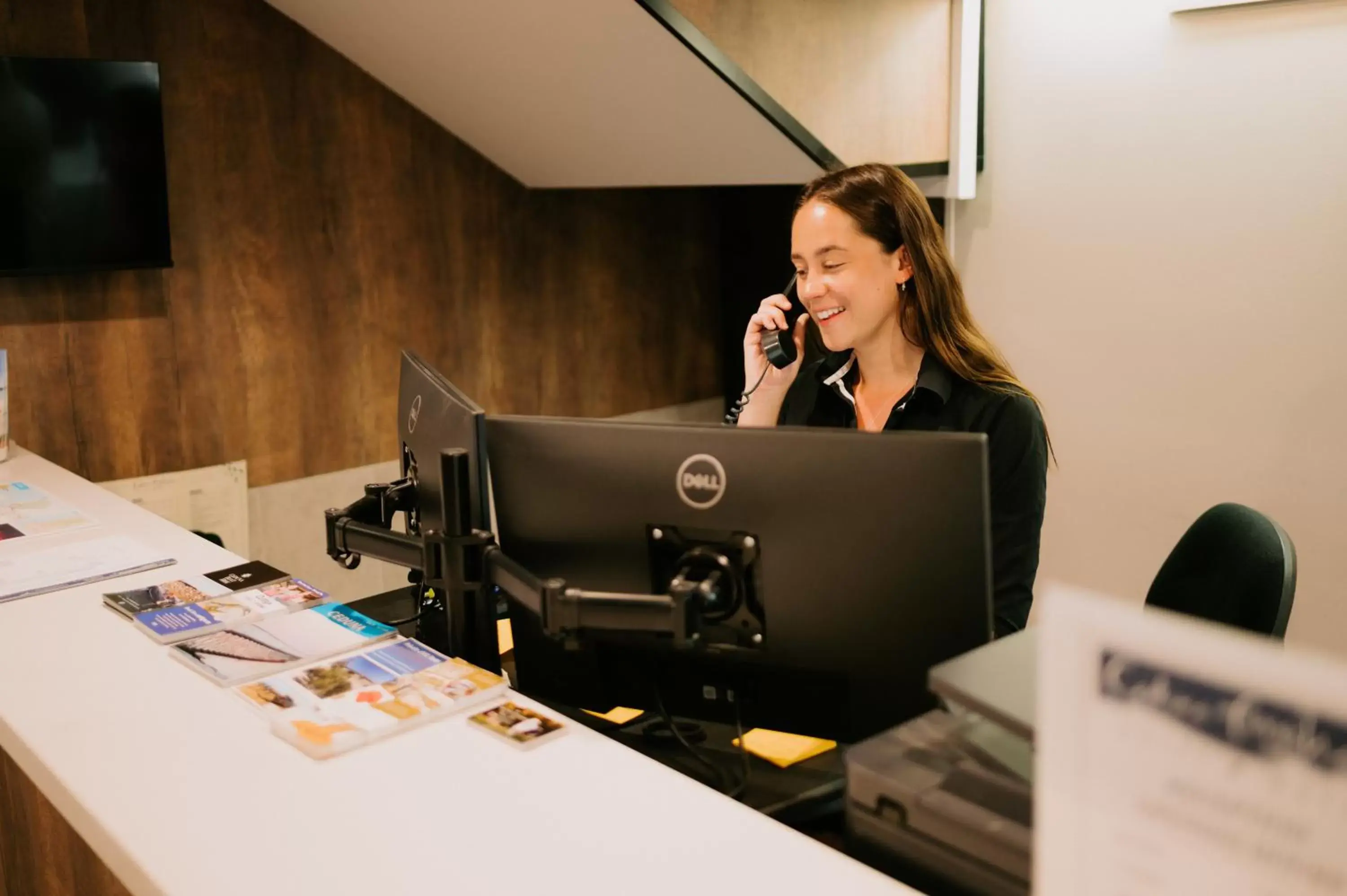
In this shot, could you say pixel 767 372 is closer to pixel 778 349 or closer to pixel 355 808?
pixel 778 349

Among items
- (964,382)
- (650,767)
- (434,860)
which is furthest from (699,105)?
(434,860)

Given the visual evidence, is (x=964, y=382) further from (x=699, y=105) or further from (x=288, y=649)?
(x=699, y=105)

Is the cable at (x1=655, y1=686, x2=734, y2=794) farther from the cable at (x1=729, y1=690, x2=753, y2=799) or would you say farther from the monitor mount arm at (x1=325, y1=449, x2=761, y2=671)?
the monitor mount arm at (x1=325, y1=449, x2=761, y2=671)

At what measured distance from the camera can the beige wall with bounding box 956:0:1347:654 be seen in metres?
2.83

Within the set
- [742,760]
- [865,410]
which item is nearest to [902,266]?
[865,410]

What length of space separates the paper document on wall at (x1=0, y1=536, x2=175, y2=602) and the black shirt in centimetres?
132

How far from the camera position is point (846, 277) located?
6.85 ft

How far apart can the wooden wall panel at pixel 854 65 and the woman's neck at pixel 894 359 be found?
116 cm

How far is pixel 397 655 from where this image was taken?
156 centimetres

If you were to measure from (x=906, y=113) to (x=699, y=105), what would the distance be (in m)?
0.66

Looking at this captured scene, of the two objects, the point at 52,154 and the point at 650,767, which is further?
the point at 52,154

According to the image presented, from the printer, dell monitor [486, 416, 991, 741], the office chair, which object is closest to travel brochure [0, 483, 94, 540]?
dell monitor [486, 416, 991, 741]

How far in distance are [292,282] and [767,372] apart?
1.80 m

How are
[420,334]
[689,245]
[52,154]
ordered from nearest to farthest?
[52,154] < [420,334] < [689,245]
